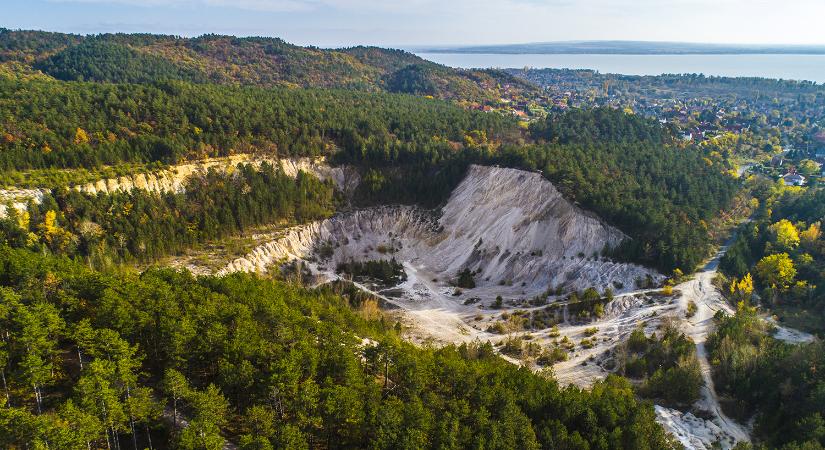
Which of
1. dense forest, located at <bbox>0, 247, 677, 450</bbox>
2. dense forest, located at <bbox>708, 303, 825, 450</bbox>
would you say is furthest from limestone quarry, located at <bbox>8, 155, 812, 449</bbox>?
dense forest, located at <bbox>0, 247, 677, 450</bbox>

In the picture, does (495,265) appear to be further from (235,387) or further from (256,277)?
(235,387)

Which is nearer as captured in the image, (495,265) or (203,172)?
(495,265)

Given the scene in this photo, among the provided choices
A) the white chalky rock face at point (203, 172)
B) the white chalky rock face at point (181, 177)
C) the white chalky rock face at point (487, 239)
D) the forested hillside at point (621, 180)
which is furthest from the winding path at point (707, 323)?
the white chalky rock face at point (203, 172)

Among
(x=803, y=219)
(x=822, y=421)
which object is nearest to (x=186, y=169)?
(x=822, y=421)

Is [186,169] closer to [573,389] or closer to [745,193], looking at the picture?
[573,389]

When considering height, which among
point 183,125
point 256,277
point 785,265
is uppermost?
point 183,125

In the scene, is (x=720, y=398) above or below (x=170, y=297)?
below

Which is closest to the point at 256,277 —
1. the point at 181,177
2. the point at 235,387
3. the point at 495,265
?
the point at 181,177
